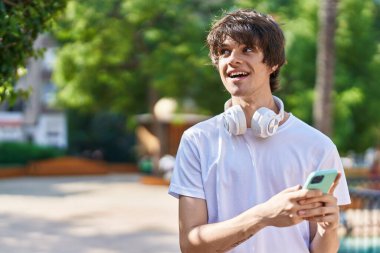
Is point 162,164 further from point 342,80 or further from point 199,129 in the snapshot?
point 199,129

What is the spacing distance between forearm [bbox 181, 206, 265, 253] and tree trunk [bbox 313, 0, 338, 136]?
10.5 metres

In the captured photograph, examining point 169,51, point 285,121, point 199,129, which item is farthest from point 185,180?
point 169,51

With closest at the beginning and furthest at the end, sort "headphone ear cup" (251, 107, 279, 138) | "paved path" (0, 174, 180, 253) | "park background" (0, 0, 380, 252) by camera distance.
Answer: "headphone ear cup" (251, 107, 279, 138)
"paved path" (0, 174, 180, 253)
"park background" (0, 0, 380, 252)

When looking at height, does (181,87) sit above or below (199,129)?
above

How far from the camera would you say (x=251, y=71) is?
7.89 feet

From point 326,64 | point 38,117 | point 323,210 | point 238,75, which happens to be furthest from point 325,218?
point 38,117

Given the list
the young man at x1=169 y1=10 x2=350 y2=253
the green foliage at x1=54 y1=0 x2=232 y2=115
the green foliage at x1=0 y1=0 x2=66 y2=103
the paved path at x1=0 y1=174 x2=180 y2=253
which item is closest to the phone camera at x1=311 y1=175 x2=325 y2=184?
the young man at x1=169 y1=10 x2=350 y2=253

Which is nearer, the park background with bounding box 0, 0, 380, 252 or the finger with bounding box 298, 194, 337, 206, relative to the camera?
the finger with bounding box 298, 194, 337, 206

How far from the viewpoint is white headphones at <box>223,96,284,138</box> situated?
2348 millimetres

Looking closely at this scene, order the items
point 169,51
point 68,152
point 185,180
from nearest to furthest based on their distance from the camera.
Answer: point 185,180
point 169,51
point 68,152

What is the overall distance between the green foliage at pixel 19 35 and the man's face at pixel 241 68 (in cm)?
190

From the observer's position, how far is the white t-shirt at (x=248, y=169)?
2389 millimetres

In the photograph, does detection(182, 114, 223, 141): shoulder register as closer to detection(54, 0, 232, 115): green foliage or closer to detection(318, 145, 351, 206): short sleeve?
detection(318, 145, 351, 206): short sleeve

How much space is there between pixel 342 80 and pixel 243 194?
20.2 metres
